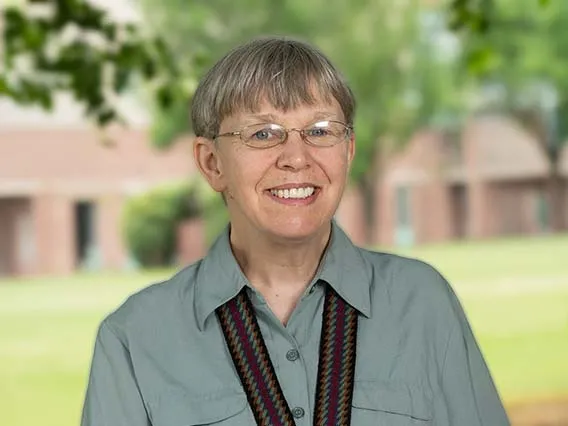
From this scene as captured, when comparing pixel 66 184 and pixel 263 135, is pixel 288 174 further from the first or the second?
pixel 66 184

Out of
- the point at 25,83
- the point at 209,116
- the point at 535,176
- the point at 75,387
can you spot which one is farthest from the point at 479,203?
the point at 209,116

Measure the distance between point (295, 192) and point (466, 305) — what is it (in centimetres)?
960

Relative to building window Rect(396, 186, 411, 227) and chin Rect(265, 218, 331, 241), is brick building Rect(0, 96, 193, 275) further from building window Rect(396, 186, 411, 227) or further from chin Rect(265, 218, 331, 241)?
chin Rect(265, 218, 331, 241)

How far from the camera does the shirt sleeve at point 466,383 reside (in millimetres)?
1392

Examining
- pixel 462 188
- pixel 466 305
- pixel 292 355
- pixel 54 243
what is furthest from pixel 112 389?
pixel 466 305

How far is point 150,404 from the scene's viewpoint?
1.36 m

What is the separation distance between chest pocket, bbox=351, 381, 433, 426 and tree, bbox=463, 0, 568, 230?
9024 mm

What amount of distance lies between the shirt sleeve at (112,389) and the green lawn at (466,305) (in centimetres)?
811

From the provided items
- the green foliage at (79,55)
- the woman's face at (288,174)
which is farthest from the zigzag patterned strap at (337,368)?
the green foliage at (79,55)

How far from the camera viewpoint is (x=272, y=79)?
1.34 m

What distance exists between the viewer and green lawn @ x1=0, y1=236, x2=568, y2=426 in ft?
31.6

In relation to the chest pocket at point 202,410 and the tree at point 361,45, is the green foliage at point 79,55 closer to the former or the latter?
the chest pocket at point 202,410

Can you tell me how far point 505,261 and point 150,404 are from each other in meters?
9.55

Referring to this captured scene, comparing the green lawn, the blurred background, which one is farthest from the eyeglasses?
the blurred background
